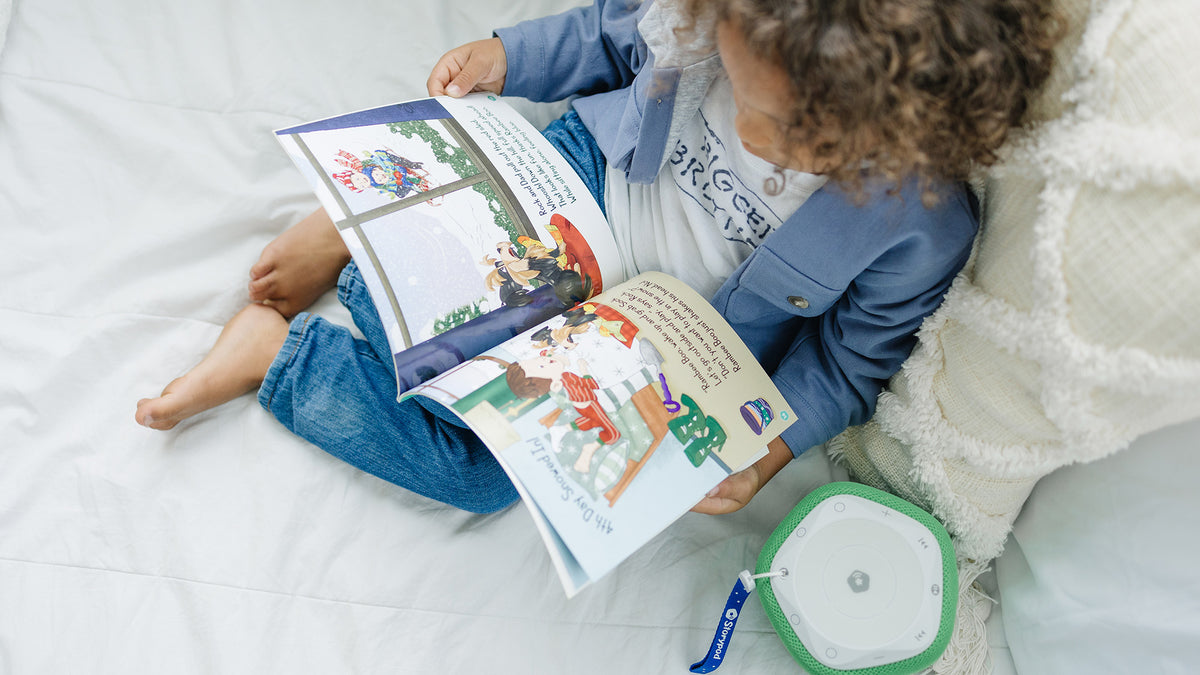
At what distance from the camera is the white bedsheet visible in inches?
24.0

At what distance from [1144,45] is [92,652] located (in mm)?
824

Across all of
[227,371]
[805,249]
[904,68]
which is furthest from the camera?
[227,371]

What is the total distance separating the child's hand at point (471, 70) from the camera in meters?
0.70

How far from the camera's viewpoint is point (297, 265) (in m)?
0.71

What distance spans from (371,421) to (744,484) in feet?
→ 1.05

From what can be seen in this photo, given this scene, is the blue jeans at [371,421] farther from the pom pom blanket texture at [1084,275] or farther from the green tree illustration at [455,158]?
the pom pom blanket texture at [1084,275]

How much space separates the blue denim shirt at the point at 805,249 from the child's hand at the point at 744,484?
0.05 feet

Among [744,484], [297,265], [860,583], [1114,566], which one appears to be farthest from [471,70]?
[1114,566]

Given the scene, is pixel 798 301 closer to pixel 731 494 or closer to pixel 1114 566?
pixel 731 494

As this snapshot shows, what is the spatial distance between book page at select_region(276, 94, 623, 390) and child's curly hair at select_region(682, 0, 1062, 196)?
0.24 m

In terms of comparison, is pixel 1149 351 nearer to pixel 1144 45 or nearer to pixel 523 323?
pixel 1144 45

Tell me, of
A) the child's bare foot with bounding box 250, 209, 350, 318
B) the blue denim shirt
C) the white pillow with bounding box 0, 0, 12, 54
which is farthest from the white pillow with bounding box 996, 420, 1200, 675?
the white pillow with bounding box 0, 0, 12, 54

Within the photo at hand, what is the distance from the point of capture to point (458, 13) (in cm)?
82

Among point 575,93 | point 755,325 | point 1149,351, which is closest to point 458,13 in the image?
point 575,93
